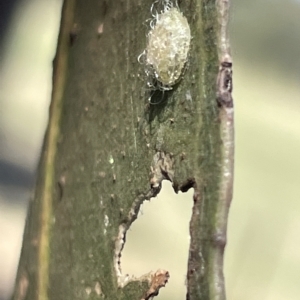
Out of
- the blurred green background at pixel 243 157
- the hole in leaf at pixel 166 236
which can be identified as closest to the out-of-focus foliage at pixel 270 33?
the blurred green background at pixel 243 157

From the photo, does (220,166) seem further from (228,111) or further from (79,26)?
(79,26)

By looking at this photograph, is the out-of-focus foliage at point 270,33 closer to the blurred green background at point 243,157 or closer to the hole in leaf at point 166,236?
the blurred green background at point 243,157

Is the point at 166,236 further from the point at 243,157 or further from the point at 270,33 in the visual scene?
the point at 270,33

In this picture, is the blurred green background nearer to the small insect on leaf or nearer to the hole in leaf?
the hole in leaf

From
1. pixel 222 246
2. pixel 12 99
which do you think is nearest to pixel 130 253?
pixel 12 99

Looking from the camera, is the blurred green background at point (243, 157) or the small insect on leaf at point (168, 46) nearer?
the small insect on leaf at point (168, 46)

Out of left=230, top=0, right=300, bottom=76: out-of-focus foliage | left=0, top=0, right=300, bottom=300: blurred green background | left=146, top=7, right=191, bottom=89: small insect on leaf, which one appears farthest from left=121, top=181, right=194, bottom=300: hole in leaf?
left=146, top=7, right=191, bottom=89: small insect on leaf

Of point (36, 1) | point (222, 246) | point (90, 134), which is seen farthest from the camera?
point (36, 1)
